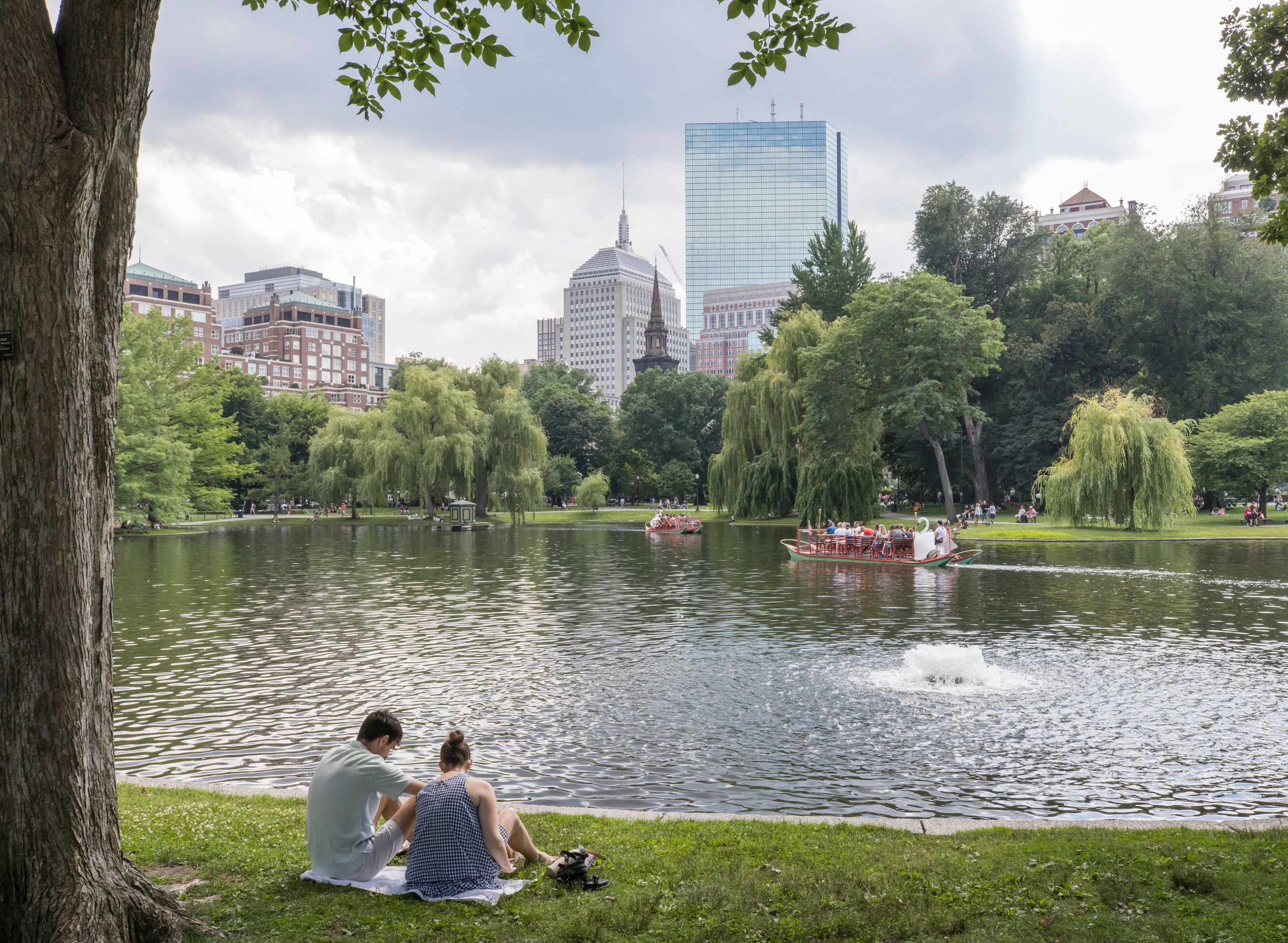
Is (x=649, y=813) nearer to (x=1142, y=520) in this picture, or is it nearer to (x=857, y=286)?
(x=1142, y=520)

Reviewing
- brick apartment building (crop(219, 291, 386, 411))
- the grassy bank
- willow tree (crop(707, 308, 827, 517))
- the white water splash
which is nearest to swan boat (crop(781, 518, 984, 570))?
the white water splash

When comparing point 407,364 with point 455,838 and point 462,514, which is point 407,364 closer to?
point 462,514

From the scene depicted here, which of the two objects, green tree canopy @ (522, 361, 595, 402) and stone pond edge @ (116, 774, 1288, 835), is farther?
green tree canopy @ (522, 361, 595, 402)

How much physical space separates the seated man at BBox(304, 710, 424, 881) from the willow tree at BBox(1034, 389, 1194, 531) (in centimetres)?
4418

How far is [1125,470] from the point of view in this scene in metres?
45.2

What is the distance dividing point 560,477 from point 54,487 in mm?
88600

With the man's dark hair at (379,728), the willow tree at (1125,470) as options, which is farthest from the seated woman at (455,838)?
the willow tree at (1125,470)

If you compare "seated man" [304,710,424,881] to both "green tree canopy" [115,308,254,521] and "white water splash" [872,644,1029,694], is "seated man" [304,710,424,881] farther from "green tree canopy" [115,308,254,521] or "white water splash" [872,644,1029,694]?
"green tree canopy" [115,308,254,521]

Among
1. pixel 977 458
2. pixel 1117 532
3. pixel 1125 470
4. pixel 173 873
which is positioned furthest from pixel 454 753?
pixel 977 458

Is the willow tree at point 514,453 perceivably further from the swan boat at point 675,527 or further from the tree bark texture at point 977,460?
the tree bark texture at point 977,460

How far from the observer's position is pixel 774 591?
25.8m

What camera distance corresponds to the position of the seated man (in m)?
6.18

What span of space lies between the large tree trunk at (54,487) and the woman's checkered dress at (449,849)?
5.06ft

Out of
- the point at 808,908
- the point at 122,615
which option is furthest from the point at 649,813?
the point at 122,615
